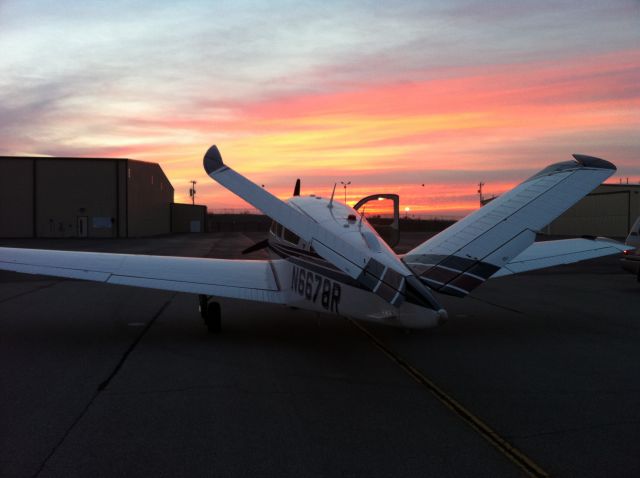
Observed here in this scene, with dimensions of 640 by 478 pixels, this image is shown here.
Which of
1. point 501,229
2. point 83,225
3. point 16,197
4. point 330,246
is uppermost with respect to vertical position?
point 16,197

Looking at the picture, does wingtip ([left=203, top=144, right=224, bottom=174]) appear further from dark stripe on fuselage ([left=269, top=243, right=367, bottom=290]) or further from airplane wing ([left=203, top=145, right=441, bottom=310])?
dark stripe on fuselage ([left=269, top=243, right=367, bottom=290])

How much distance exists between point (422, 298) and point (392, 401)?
1464 mm

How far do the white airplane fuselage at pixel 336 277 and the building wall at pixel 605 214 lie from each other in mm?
66408

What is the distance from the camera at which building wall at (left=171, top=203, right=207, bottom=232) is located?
290ft

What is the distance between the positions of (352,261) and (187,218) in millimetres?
86908

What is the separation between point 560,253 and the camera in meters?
11.7

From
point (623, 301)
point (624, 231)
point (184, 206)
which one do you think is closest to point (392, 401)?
point (623, 301)

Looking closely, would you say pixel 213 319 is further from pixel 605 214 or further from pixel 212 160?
pixel 605 214

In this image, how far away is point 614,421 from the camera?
5320 mm

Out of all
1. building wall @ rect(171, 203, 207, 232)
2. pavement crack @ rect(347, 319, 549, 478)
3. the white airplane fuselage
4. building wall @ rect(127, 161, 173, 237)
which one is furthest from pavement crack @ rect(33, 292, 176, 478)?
building wall @ rect(171, 203, 207, 232)

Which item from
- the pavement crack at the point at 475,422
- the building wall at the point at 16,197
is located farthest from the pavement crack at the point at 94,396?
the building wall at the point at 16,197

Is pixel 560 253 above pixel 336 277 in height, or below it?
above

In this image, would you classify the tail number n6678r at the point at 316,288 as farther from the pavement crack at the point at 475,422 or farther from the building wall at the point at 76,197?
the building wall at the point at 76,197

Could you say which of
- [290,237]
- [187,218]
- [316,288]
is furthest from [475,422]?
[187,218]
